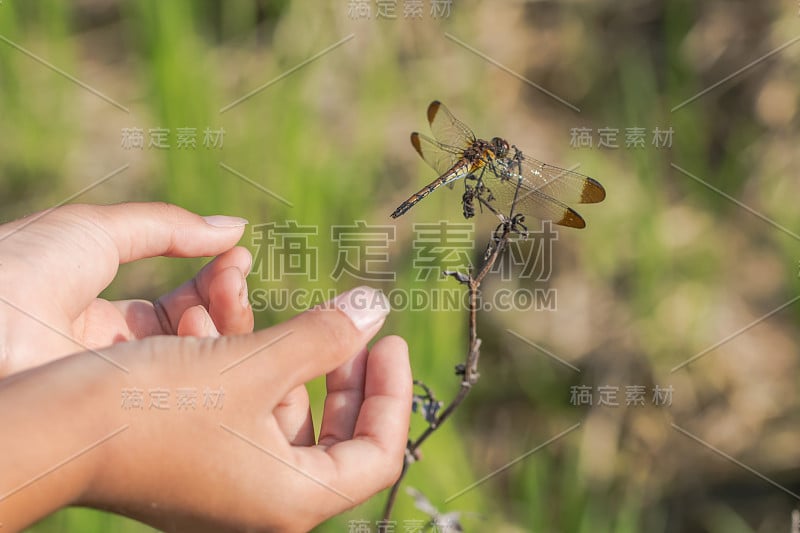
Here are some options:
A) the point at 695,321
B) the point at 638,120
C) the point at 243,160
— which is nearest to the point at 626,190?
the point at 638,120

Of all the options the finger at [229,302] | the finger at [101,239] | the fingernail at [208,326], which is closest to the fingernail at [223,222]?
the finger at [101,239]

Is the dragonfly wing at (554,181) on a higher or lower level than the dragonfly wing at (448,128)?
lower

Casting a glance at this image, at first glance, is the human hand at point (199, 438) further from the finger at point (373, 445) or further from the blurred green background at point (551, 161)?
the blurred green background at point (551, 161)

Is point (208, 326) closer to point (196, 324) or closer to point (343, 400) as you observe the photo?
point (196, 324)

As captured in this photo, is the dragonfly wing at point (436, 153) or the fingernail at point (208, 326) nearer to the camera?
the fingernail at point (208, 326)

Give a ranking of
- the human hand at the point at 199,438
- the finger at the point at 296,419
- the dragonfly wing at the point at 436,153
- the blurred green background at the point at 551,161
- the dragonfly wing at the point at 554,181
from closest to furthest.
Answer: the human hand at the point at 199,438
the finger at the point at 296,419
the dragonfly wing at the point at 554,181
the dragonfly wing at the point at 436,153
the blurred green background at the point at 551,161

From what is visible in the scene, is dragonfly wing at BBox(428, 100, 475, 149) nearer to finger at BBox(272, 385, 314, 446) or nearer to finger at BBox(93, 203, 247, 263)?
finger at BBox(93, 203, 247, 263)

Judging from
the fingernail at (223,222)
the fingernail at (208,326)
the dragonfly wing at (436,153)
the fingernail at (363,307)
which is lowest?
the fingernail at (208,326)
